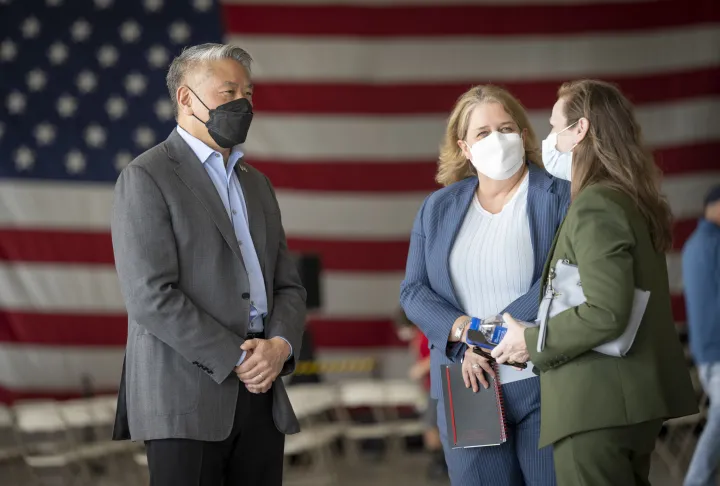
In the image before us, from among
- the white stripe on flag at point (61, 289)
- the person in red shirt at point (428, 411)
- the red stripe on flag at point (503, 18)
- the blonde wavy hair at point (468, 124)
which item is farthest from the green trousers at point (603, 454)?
the red stripe on flag at point (503, 18)

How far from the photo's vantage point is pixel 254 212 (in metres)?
2.79

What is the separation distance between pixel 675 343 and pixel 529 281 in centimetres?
49

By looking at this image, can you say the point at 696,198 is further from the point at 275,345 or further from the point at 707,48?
the point at 275,345

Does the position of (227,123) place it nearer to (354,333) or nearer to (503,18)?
(354,333)

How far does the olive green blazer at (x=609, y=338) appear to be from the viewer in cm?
226

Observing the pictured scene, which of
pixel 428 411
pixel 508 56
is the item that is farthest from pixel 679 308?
pixel 428 411

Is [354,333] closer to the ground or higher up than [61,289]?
closer to the ground

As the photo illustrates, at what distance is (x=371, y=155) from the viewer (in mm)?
8117

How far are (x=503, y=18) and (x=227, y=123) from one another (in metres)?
5.85

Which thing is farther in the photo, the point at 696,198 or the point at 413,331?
the point at 696,198

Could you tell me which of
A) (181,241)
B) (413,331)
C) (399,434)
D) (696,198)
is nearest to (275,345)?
(181,241)

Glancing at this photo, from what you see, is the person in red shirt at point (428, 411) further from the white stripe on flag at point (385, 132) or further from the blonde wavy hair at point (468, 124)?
the blonde wavy hair at point (468, 124)

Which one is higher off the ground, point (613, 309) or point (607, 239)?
point (607, 239)

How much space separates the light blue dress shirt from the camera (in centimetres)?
271
